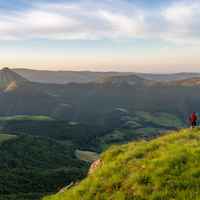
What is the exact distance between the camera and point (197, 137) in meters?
24.5

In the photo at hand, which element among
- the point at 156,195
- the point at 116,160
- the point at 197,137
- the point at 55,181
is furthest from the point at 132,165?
the point at 55,181

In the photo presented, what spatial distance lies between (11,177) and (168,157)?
174 meters

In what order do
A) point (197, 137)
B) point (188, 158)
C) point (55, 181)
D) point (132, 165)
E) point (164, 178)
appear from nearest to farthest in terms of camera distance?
1. point (164, 178)
2. point (188, 158)
3. point (132, 165)
4. point (197, 137)
5. point (55, 181)

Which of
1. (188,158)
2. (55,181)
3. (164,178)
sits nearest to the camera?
(164,178)

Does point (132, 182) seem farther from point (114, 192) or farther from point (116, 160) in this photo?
point (116, 160)

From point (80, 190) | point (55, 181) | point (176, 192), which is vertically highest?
point (176, 192)

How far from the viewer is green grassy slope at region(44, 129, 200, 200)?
1664cm

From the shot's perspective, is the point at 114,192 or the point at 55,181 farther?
the point at 55,181

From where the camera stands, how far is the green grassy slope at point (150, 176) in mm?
16641

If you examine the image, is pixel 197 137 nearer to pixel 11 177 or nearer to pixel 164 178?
pixel 164 178

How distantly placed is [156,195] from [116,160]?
6.37 m

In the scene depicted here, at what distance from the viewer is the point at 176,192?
16.2m

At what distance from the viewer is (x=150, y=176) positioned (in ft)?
59.5

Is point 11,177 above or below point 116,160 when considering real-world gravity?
below
